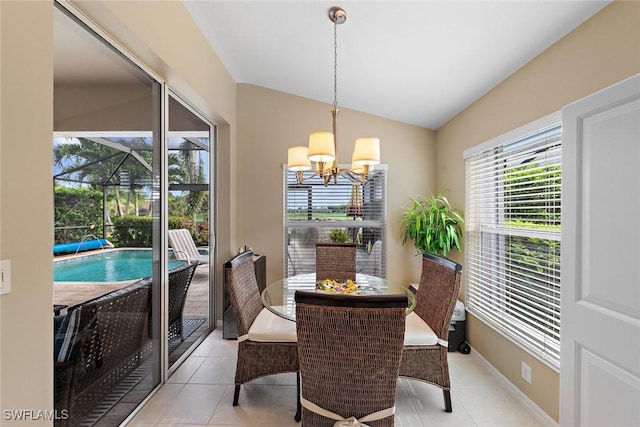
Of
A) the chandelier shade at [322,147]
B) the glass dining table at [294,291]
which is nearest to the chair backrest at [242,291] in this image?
the glass dining table at [294,291]

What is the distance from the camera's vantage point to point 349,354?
138cm

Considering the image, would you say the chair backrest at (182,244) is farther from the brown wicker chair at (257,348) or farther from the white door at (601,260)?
the white door at (601,260)

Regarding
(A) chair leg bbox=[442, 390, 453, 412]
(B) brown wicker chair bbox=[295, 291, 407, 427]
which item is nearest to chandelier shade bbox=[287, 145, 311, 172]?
(B) brown wicker chair bbox=[295, 291, 407, 427]

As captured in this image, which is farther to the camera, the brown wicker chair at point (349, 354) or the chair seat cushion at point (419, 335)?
the chair seat cushion at point (419, 335)

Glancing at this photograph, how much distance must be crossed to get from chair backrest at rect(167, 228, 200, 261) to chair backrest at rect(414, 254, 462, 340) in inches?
85.1

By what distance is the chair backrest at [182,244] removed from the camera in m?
2.65

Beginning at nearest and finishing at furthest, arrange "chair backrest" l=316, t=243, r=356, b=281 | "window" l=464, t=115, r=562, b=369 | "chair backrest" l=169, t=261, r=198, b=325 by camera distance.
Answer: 1. "window" l=464, t=115, r=562, b=369
2. "chair backrest" l=169, t=261, r=198, b=325
3. "chair backrest" l=316, t=243, r=356, b=281

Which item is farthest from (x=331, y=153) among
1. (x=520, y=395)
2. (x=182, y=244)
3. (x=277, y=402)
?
(x=520, y=395)

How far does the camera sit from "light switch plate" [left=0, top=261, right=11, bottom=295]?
1062 mm

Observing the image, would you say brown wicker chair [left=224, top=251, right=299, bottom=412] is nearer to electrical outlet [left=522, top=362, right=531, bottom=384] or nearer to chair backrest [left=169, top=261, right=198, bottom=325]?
chair backrest [left=169, top=261, right=198, bottom=325]

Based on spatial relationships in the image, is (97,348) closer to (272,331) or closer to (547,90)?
(272,331)

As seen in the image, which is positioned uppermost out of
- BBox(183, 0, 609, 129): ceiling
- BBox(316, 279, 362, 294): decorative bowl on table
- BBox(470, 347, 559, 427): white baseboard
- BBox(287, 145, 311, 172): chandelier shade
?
BBox(183, 0, 609, 129): ceiling

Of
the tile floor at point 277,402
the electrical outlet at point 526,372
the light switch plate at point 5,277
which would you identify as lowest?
the tile floor at point 277,402

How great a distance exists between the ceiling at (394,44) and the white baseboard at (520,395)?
2.42m
